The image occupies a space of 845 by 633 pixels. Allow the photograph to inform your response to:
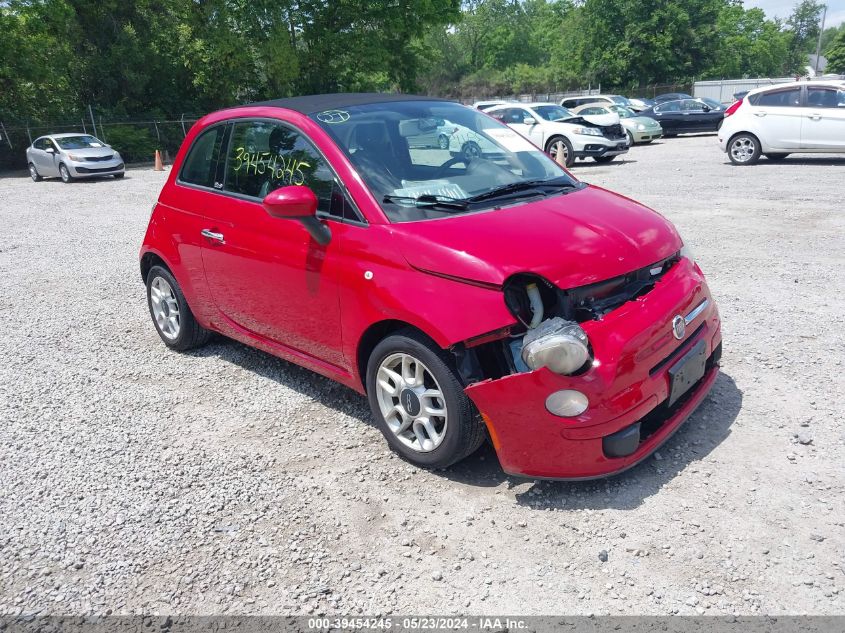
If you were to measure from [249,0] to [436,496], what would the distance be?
33898 mm

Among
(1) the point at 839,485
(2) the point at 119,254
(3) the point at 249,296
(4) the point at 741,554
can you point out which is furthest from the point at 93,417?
(2) the point at 119,254

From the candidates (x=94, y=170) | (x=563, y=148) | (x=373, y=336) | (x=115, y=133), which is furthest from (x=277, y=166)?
(x=115, y=133)

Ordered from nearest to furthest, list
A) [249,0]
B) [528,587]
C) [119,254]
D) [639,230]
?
[528,587]
[639,230]
[119,254]
[249,0]

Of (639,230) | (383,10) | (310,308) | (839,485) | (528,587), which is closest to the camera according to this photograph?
(528,587)

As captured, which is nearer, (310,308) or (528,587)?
(528,587)

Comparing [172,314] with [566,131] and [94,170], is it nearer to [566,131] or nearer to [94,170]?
[566,131]

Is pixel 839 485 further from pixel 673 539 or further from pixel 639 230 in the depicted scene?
pixel 639 230

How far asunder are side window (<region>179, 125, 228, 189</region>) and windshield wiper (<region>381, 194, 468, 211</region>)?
5.25 ft

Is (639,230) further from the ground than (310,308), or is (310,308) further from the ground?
(639,230)

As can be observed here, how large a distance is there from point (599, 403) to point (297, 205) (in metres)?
1.84

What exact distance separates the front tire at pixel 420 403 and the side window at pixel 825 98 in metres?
14.1

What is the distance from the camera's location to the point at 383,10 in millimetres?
35250

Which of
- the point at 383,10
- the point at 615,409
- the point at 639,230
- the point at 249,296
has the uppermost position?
the point at 383,10

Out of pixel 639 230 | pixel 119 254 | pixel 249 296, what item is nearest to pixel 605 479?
pixel 639 230
